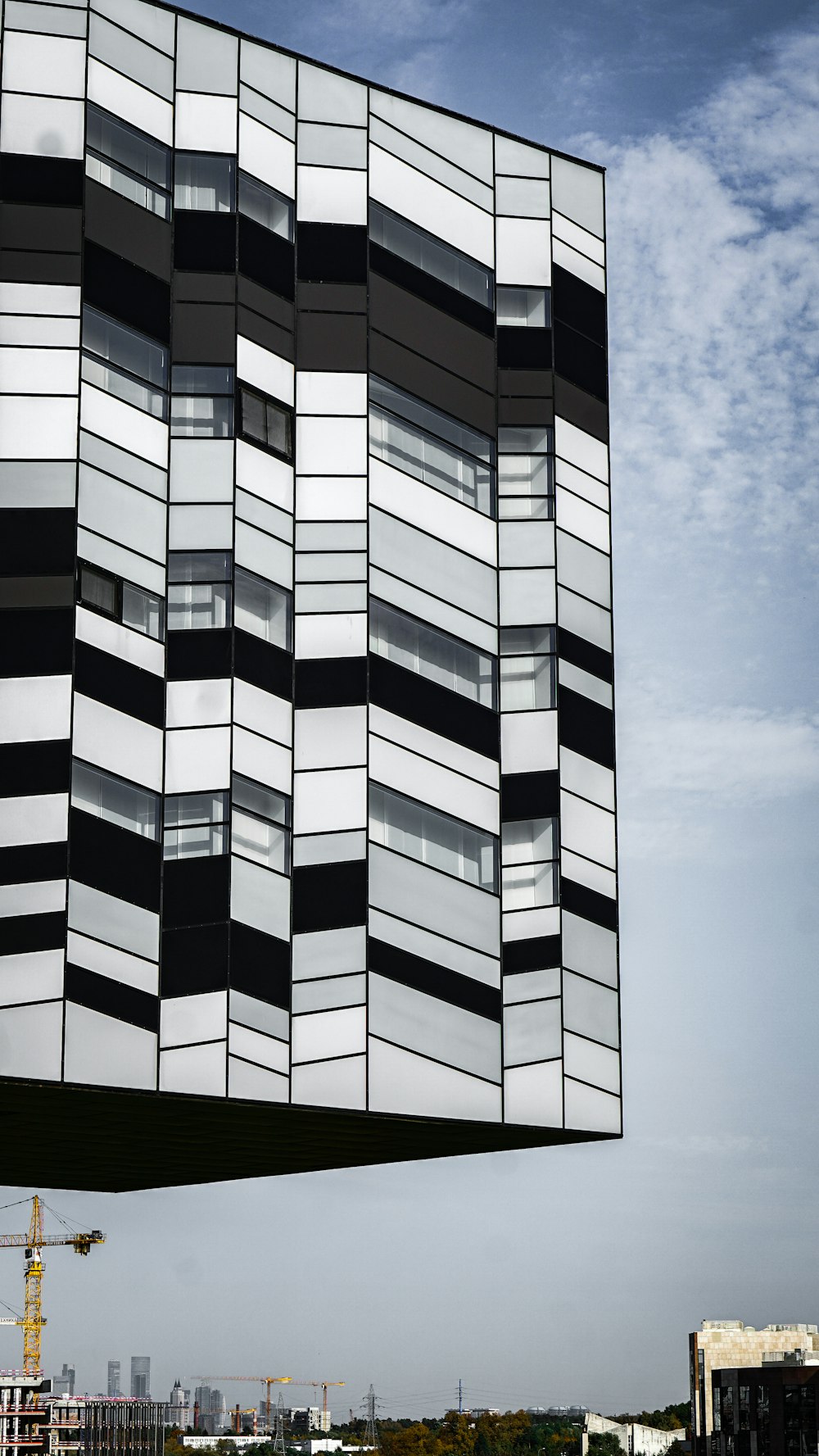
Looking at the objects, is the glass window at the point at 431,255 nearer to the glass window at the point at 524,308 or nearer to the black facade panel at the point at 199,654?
the glass window at the point at 524,308

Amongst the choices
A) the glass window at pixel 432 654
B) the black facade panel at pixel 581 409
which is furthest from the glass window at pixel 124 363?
the black facade panel at pixel 581 409

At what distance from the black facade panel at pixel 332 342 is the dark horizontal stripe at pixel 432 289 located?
1.71 meters

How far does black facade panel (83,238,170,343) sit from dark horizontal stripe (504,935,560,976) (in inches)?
658

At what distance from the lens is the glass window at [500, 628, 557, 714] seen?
1822 inches

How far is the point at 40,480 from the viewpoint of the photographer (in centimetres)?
4016

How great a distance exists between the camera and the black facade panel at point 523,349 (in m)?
48.6

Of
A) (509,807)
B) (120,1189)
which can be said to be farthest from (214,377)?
(120,1189)

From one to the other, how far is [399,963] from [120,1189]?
70.8 ft

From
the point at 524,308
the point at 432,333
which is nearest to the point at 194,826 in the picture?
the point at 432,333

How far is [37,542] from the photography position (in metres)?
39.8

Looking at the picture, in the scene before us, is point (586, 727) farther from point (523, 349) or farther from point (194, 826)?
point (194, 826)

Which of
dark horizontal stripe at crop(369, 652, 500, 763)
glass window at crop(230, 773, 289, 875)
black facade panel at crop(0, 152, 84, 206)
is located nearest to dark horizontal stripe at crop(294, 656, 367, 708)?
dark horizontal stripe at crop(369, 652, 500, 763)

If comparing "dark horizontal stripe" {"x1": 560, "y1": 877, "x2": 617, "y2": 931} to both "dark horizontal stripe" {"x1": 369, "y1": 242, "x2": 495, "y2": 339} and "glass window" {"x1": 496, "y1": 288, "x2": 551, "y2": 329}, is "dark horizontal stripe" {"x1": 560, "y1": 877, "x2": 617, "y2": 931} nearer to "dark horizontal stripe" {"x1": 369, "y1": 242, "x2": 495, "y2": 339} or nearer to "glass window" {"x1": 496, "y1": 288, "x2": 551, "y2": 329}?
"dark horizontal stripe" {"x1": 369, "y1": 242, "x2": 495, "y2": 339}

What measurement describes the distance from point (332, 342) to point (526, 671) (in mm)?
9586
